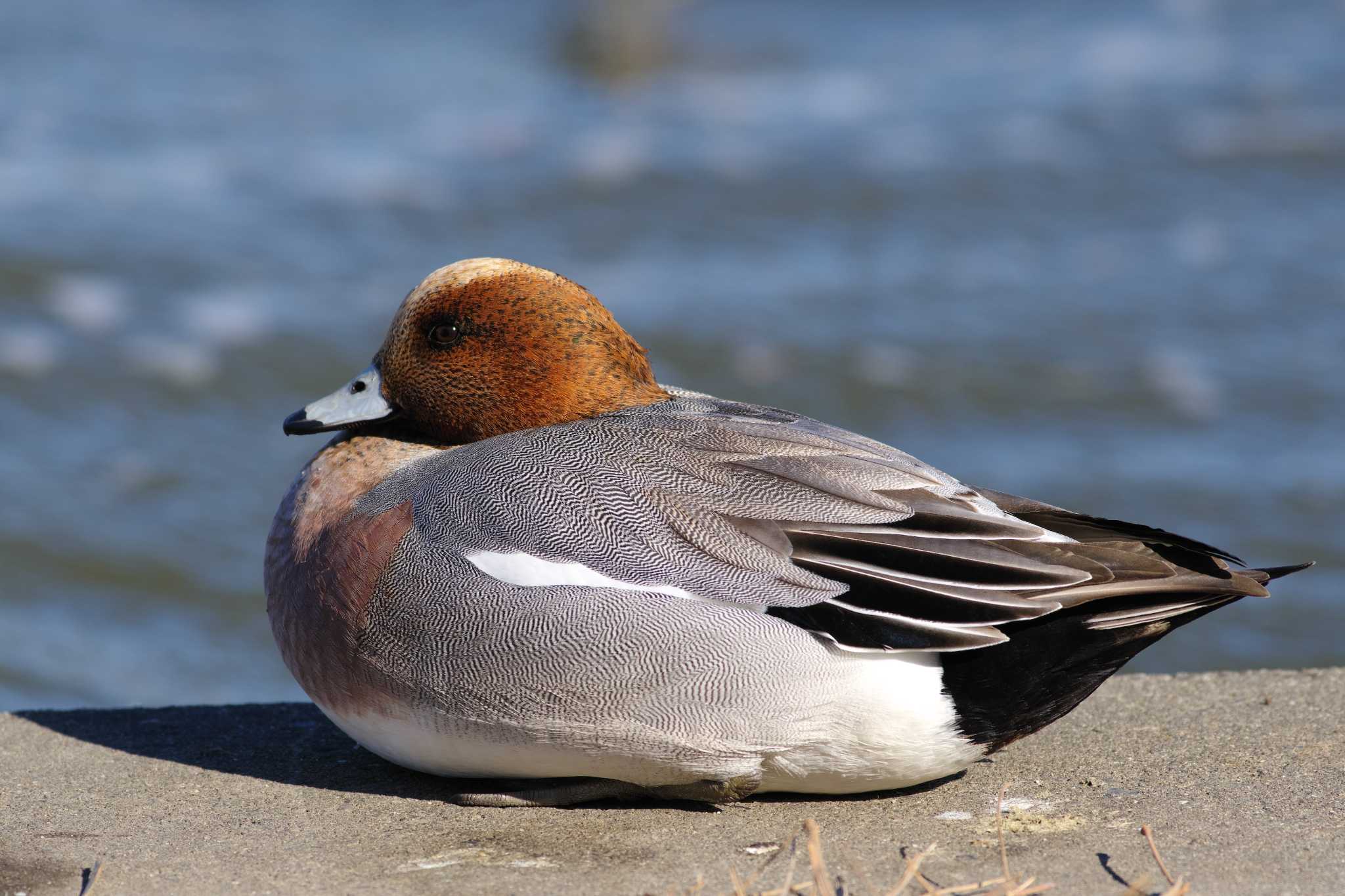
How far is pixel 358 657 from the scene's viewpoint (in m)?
2.94

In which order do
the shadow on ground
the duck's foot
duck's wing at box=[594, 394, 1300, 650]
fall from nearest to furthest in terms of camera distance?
1. duck's wing at box=[594, 394, 1300, 650]
2. the duck's foot
3. the shadow on ground

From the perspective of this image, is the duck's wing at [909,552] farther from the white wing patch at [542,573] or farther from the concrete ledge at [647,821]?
the concrete ledge at [647,821]

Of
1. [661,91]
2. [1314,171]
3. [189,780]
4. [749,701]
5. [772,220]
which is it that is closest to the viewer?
[749,701]

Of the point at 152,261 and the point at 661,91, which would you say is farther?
the point at 661,91

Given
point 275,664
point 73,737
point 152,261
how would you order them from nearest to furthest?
1. point 73,737
2. point 275,664
3. point 152,261

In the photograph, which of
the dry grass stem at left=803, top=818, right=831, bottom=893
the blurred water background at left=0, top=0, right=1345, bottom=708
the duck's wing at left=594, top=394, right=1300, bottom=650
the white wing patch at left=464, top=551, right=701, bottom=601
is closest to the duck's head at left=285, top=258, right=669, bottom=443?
the duck's wing at left=594, top=394, right=1300, bottom=650

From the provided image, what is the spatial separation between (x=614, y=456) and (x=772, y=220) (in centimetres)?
640

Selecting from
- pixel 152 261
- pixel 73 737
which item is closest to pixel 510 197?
pixel 152 261

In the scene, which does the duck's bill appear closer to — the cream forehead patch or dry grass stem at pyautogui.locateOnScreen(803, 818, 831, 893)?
the cream forehead patch

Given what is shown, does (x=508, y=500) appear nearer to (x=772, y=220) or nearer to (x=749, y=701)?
(x=749, y=701)

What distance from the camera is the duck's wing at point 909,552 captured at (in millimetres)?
2701

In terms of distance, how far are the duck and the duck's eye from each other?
284 mm

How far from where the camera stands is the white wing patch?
2.78m

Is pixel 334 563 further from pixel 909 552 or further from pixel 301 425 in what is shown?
pixel 909 552
